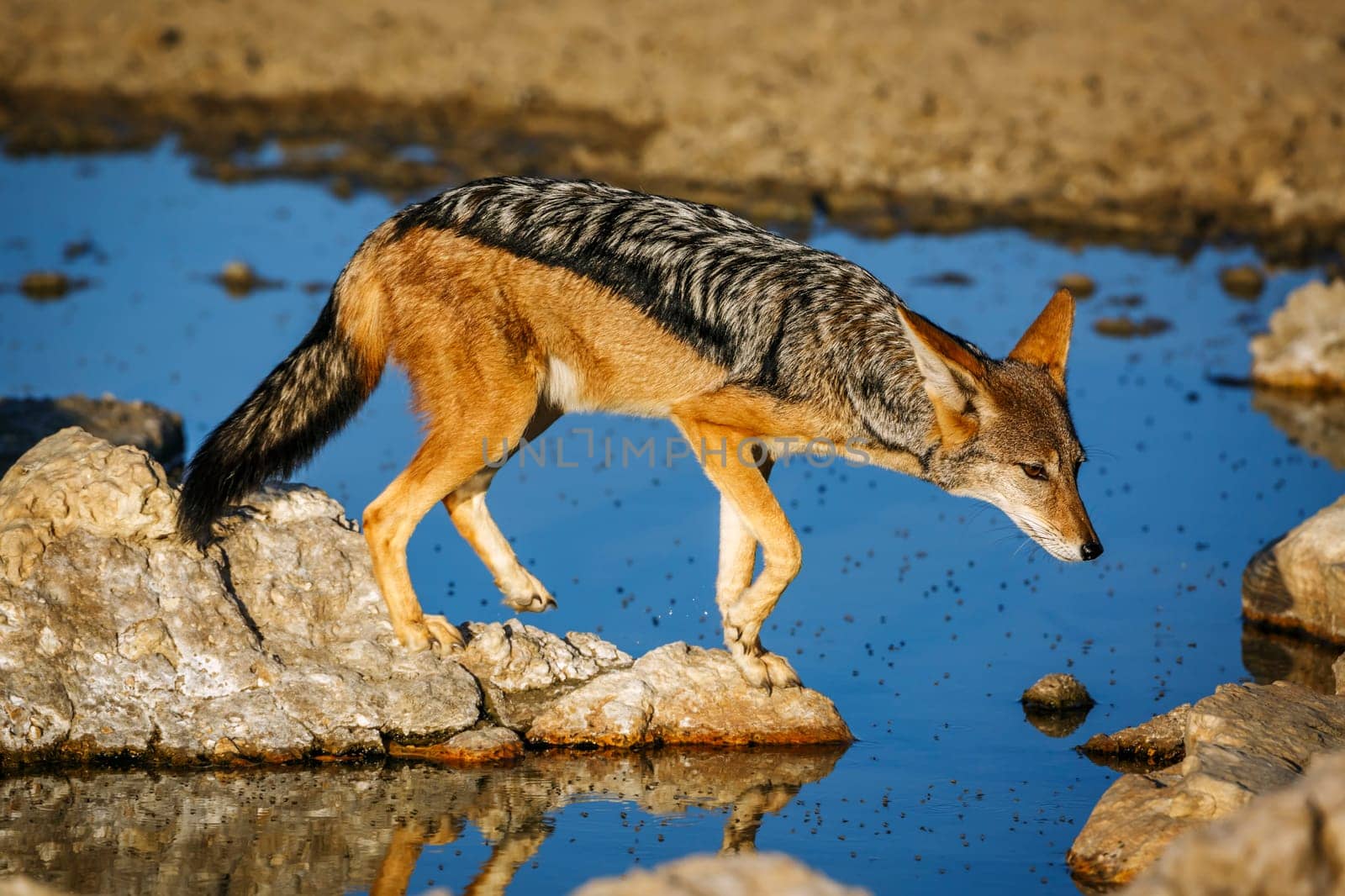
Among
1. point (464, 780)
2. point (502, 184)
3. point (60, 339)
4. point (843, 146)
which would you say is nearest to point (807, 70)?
point (843, 146)

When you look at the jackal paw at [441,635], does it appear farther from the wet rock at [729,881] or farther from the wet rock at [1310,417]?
the wet rock at [1310,417]

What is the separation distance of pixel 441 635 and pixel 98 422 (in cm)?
512

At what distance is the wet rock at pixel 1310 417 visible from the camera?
1380cm

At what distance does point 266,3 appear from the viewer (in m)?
29.6

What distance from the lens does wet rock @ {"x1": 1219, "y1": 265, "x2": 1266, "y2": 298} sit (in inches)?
715

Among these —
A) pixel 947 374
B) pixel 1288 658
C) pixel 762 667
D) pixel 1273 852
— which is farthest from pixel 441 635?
pixel 1288 658

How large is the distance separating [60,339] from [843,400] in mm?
10001

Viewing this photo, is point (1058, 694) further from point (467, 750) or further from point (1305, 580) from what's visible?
point (467, 750)

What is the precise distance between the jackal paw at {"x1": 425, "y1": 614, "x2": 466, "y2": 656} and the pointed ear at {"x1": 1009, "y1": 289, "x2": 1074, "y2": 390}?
320 centimetres

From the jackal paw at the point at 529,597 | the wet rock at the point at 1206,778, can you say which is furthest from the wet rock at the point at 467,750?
the wet rock at the point at 1206,778

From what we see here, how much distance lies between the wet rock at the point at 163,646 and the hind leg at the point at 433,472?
0.40 metres

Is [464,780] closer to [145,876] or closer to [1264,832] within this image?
[145,876]

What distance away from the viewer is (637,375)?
862 cm

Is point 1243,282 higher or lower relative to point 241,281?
higher
